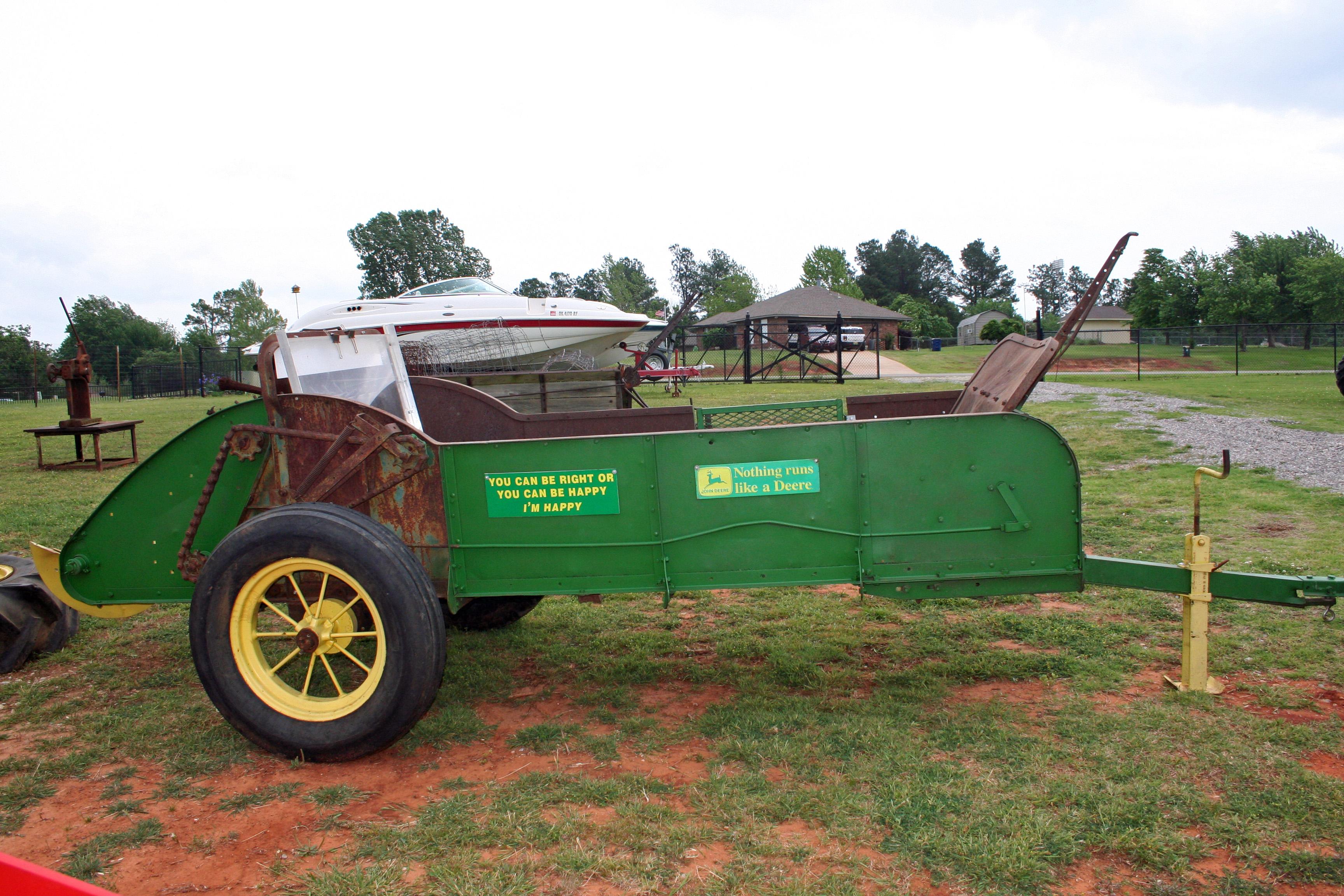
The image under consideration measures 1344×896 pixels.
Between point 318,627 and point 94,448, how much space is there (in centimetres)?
1083

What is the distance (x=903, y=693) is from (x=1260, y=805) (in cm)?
142

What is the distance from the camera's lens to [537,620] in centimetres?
536

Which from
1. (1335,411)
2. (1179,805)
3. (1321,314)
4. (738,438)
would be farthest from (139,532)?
(1321,314)

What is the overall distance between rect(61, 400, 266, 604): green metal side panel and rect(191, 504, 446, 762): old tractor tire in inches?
23.0

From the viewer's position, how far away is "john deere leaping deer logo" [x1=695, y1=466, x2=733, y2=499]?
350 centimetres

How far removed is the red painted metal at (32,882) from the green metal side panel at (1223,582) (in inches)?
133

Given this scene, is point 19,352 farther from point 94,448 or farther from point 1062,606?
point 1062,606

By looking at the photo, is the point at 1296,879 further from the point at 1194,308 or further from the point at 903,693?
the point at 1194,308

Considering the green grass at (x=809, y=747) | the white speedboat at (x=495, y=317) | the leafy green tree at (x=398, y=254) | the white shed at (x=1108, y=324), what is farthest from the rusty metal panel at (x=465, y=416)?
the leafy green tree at (x=398, y=254)

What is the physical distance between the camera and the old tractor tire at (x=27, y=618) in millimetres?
4617

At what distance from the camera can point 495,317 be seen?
1636cm

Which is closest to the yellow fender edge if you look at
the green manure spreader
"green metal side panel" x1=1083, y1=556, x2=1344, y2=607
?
the green manure spreader

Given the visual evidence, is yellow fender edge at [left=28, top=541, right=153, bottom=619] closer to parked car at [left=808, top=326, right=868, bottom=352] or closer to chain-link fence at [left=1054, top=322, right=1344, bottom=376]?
chain-link fence at [left=1054, top=322, right=1344, bottom=376]

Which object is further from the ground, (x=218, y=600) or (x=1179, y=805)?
(x=218, y=600)
